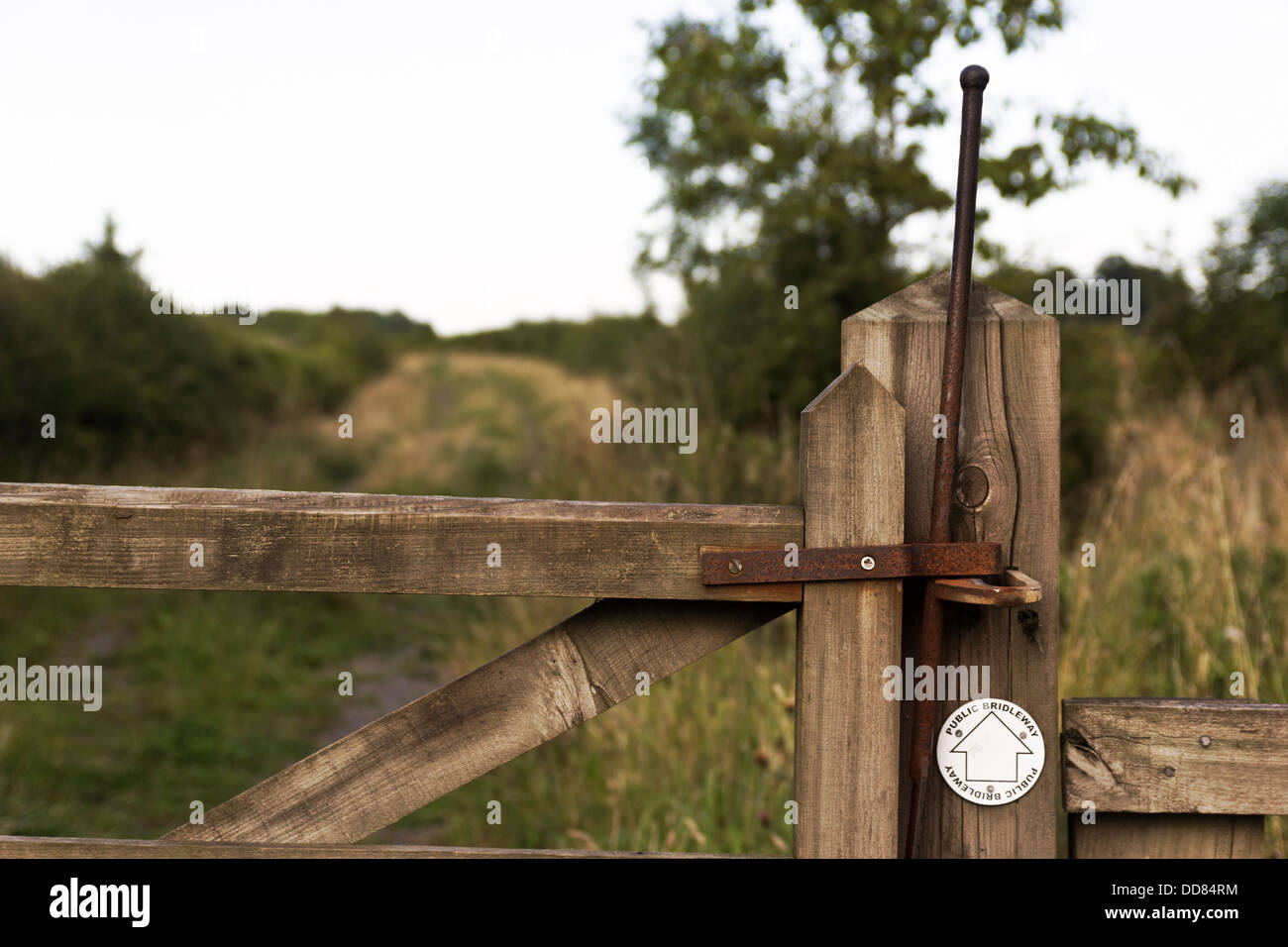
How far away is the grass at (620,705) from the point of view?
3.54m

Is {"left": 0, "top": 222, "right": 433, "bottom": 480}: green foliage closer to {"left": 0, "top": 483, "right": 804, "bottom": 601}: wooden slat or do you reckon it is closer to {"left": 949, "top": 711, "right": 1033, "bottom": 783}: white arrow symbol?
{"left": 0, "top": 483, "right": 804, "bottom": 601}: wooden slat

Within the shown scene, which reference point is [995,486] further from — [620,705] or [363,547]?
[620,705]

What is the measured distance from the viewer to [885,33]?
6609mm

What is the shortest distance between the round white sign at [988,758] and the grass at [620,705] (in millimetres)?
1564

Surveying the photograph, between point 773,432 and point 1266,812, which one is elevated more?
point 773,432

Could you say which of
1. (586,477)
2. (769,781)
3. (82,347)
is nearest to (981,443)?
(769,781)

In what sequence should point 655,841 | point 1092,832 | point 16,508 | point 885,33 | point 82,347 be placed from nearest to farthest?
point 16,508
point 1092,832
point 655,841
point 885,33
point 82,347

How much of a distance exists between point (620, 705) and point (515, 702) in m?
3.01

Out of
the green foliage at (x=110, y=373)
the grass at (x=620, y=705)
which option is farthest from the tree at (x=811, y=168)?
the green foliage at (x=110, y=373)

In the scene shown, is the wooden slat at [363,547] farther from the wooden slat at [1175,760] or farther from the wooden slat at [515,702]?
the wooden slat at [1175,760]

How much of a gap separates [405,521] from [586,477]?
219 inches

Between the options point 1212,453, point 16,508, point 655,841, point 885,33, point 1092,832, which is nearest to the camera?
point 16,508
